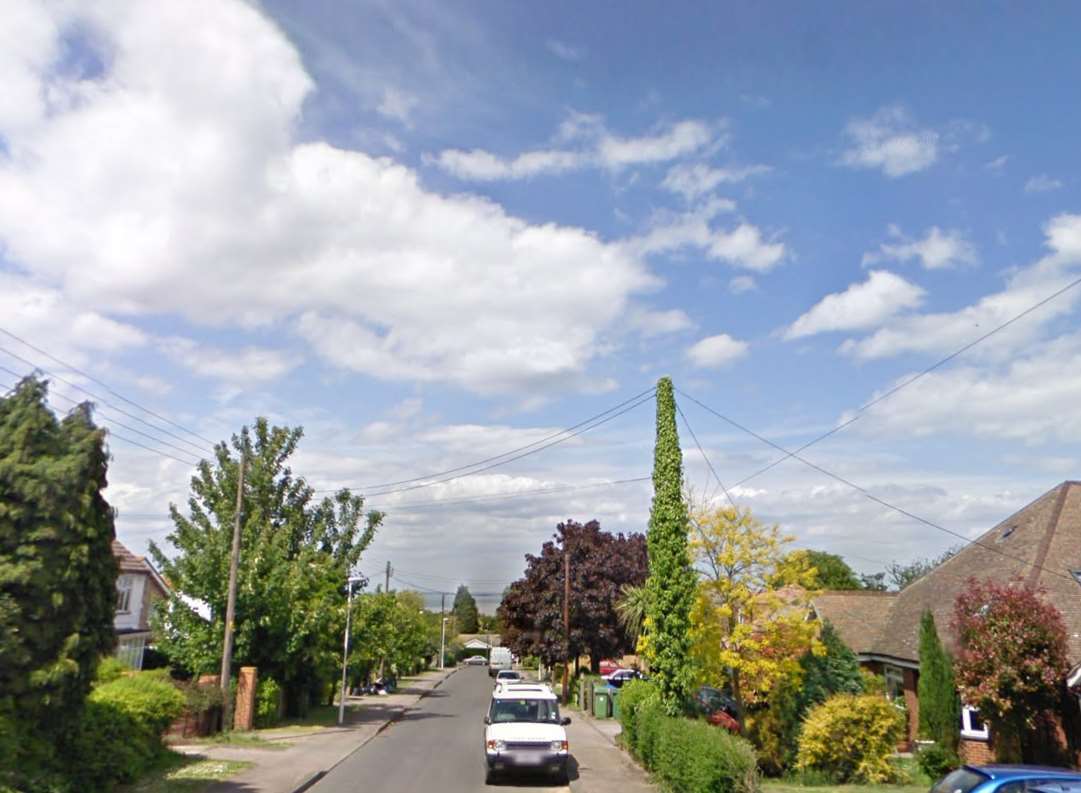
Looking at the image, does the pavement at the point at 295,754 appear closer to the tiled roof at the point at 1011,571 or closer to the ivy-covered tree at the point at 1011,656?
the ivy-covered tree at the point at 1011,656

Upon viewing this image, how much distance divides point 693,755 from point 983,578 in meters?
14.3

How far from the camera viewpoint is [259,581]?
2539cm

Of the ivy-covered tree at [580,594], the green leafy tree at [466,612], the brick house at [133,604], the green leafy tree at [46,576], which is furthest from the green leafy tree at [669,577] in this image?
the green leafy tree at [466,612]

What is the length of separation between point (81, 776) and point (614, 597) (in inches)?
1220

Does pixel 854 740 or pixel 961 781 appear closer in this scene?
pixel 961 781

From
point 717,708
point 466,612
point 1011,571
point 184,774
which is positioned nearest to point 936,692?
point 1011,571

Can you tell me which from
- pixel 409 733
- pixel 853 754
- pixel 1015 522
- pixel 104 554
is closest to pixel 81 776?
pixel 104 554

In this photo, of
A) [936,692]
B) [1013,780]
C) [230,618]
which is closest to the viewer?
[1013,780]

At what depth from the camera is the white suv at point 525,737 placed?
16.3 metres

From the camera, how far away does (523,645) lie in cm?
4475

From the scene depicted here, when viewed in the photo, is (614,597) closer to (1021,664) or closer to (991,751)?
(991,751)

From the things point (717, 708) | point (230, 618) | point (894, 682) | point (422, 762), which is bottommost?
point (422, 762)

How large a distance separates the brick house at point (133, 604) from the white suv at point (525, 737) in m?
24.1

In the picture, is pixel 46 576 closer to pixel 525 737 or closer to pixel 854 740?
pixel 525 737
